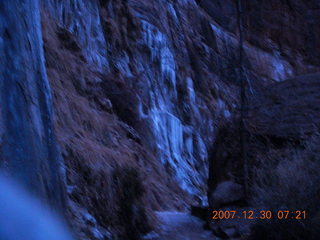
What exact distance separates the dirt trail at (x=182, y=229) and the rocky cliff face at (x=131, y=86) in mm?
475

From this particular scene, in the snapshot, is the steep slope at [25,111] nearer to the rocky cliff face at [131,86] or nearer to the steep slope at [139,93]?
the rocky cliff face at [131,86]

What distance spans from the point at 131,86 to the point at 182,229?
30.4 feet

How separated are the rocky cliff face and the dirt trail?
0.48 metres

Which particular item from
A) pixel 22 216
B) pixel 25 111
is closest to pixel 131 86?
pixel 25 111

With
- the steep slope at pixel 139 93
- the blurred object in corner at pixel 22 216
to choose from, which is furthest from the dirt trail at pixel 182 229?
the blurred object in corner at pixel 22 216

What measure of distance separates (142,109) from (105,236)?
11.1 m

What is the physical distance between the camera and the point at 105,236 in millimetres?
7762

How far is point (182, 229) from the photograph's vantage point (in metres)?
10.4

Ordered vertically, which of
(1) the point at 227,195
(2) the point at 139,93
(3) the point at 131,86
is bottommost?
(1) the point at 227,195

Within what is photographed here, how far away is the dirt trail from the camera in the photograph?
31.8 feet

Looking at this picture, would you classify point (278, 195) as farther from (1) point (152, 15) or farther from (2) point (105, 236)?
(1) point (152, 15)

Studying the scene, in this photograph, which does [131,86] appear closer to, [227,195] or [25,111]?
[227,195]
